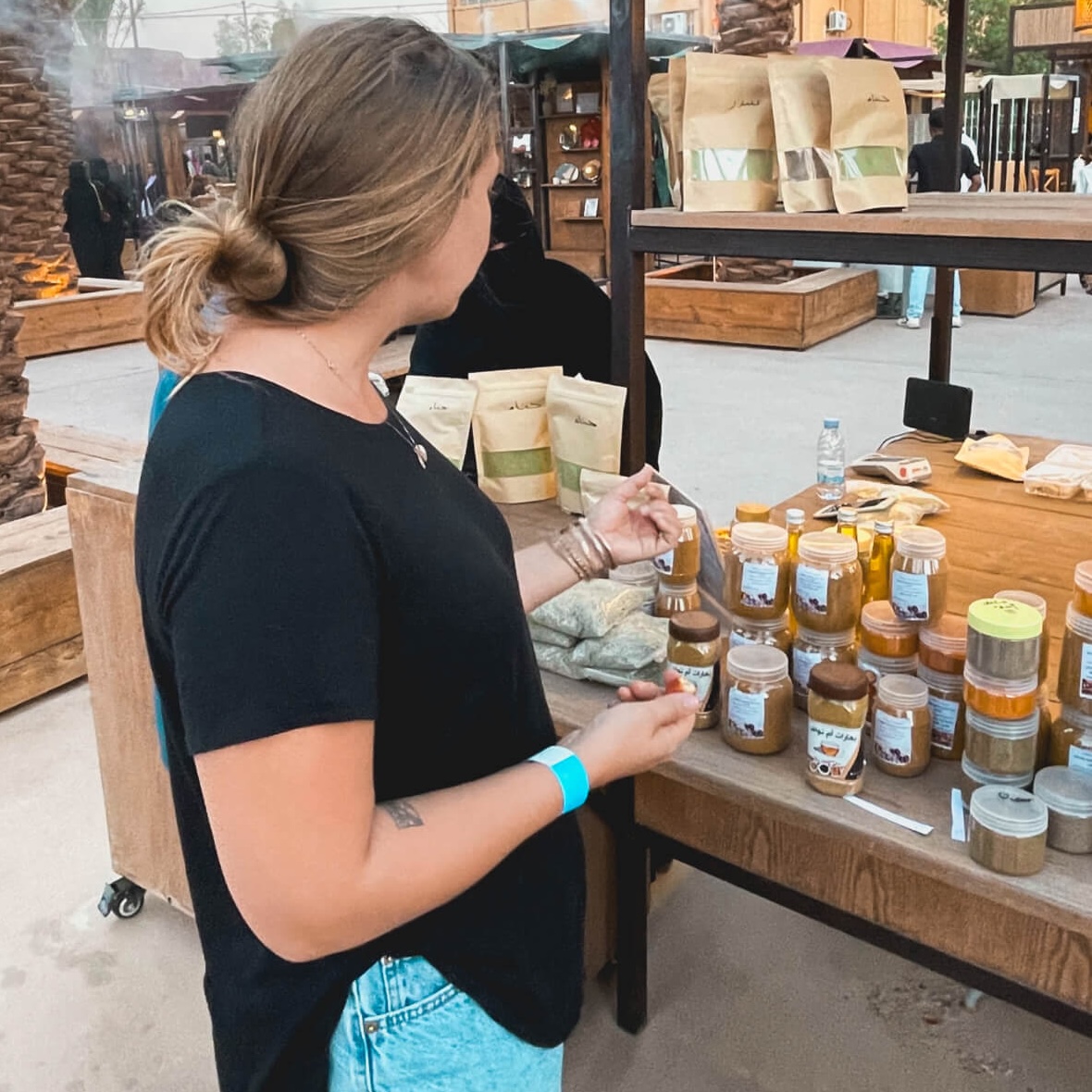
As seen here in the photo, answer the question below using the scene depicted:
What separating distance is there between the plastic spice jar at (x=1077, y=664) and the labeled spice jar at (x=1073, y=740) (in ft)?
0.04

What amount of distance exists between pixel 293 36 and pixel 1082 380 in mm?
6585

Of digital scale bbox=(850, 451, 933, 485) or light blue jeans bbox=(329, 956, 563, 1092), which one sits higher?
Answer: digital scale bbox=(850, 451, 933, 485)

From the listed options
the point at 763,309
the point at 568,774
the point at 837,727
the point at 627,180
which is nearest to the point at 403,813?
the point at 568,774

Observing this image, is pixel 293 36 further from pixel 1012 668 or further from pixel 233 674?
pixel 1012 668

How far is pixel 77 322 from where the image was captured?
898 centimetres

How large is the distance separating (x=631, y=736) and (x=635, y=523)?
0.47 m

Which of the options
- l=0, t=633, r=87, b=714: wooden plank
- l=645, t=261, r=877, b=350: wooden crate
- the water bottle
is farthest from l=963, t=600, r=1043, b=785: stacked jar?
l=645, t=261, r=877, b=350: wooden crate

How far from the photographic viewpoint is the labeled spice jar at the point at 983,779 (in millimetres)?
1244

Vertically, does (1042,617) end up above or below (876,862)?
above

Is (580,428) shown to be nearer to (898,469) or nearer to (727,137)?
(727,137)

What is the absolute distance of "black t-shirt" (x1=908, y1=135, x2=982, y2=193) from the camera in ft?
8.42

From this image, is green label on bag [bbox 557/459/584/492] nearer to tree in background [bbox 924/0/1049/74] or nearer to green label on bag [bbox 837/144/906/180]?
green label on bag [bbox 837/144/906/180]

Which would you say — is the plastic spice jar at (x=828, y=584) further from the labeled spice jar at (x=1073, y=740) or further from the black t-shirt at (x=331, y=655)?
the black t-shirt at (x=331, y=655)

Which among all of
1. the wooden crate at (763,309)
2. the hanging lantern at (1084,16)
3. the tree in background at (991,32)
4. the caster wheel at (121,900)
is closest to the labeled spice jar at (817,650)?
the caster wheel at (121,900)
